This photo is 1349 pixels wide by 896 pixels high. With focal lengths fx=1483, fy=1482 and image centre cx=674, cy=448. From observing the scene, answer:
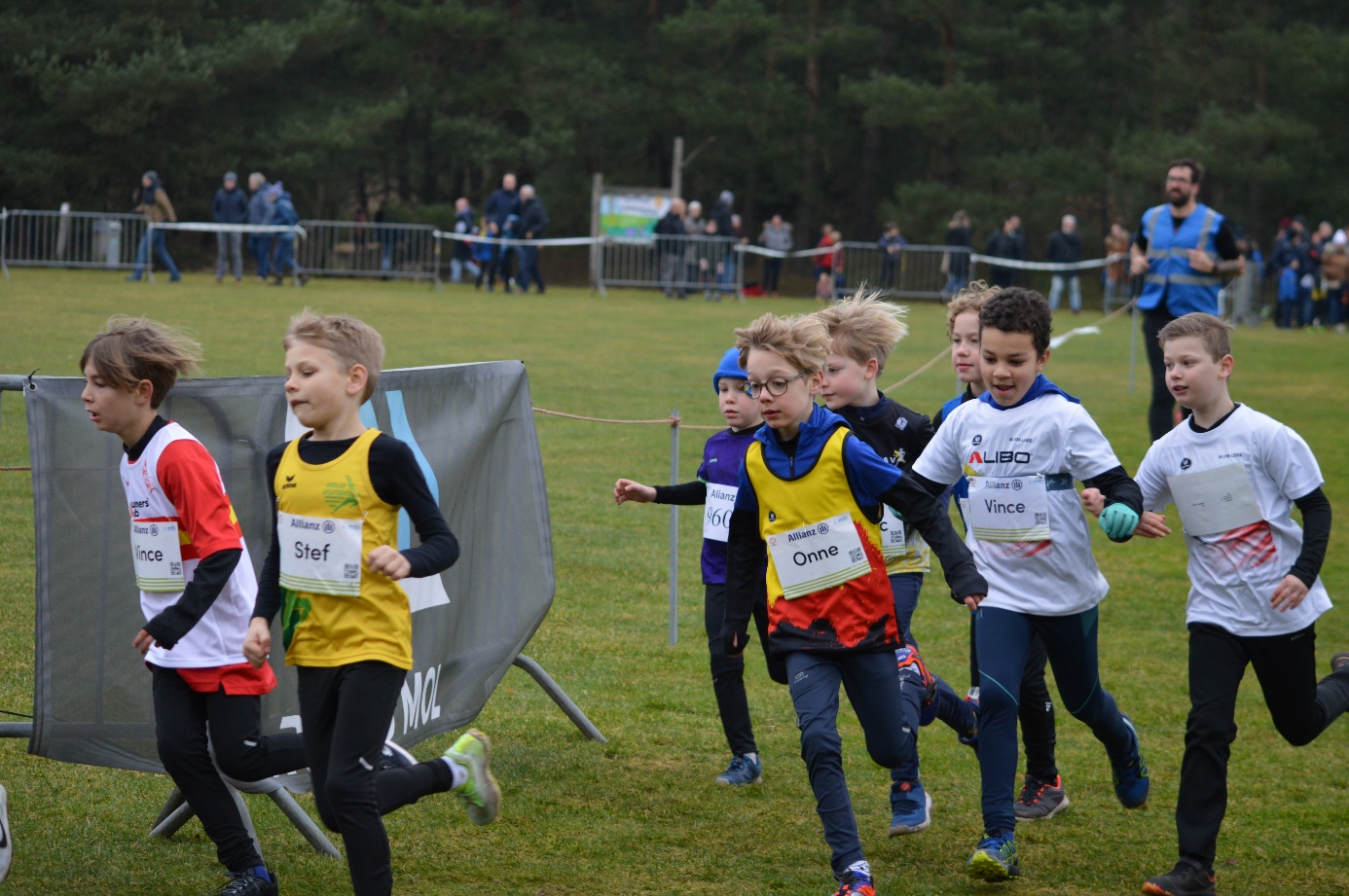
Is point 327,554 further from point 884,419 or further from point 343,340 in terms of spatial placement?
point 884,419

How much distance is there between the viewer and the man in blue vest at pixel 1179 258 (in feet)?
36.8

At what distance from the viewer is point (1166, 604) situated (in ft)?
29.7

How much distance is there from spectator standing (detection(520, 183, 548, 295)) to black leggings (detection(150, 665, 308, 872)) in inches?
1026

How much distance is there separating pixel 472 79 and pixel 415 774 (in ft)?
136

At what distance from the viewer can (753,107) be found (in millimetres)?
45500

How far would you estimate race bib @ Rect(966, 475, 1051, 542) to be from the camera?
470cm

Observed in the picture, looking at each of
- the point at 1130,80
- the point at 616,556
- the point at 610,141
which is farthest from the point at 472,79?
the point at 616,556

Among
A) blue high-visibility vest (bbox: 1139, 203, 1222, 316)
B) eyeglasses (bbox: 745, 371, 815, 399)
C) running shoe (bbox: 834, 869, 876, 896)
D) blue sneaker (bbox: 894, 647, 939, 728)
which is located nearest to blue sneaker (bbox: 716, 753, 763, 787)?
blue sneaker (bbox: 894, 647, 939, 728)

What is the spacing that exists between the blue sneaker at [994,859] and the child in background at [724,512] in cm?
114

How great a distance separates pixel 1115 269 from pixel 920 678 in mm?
32598

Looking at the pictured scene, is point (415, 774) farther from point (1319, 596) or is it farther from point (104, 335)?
point (1319, 596)

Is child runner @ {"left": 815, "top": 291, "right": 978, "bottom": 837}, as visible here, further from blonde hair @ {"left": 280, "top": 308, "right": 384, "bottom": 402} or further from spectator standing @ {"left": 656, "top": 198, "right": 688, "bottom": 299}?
spectator standing @ {"left": 656, "top": 198, "right": 688, "bottom": 299}

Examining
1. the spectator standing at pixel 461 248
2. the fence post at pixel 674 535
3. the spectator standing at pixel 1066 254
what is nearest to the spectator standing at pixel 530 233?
the spectator standing at pixel 461 248

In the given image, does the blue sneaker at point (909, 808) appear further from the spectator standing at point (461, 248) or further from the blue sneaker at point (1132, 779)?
the spectator standing at point (461, 248)
